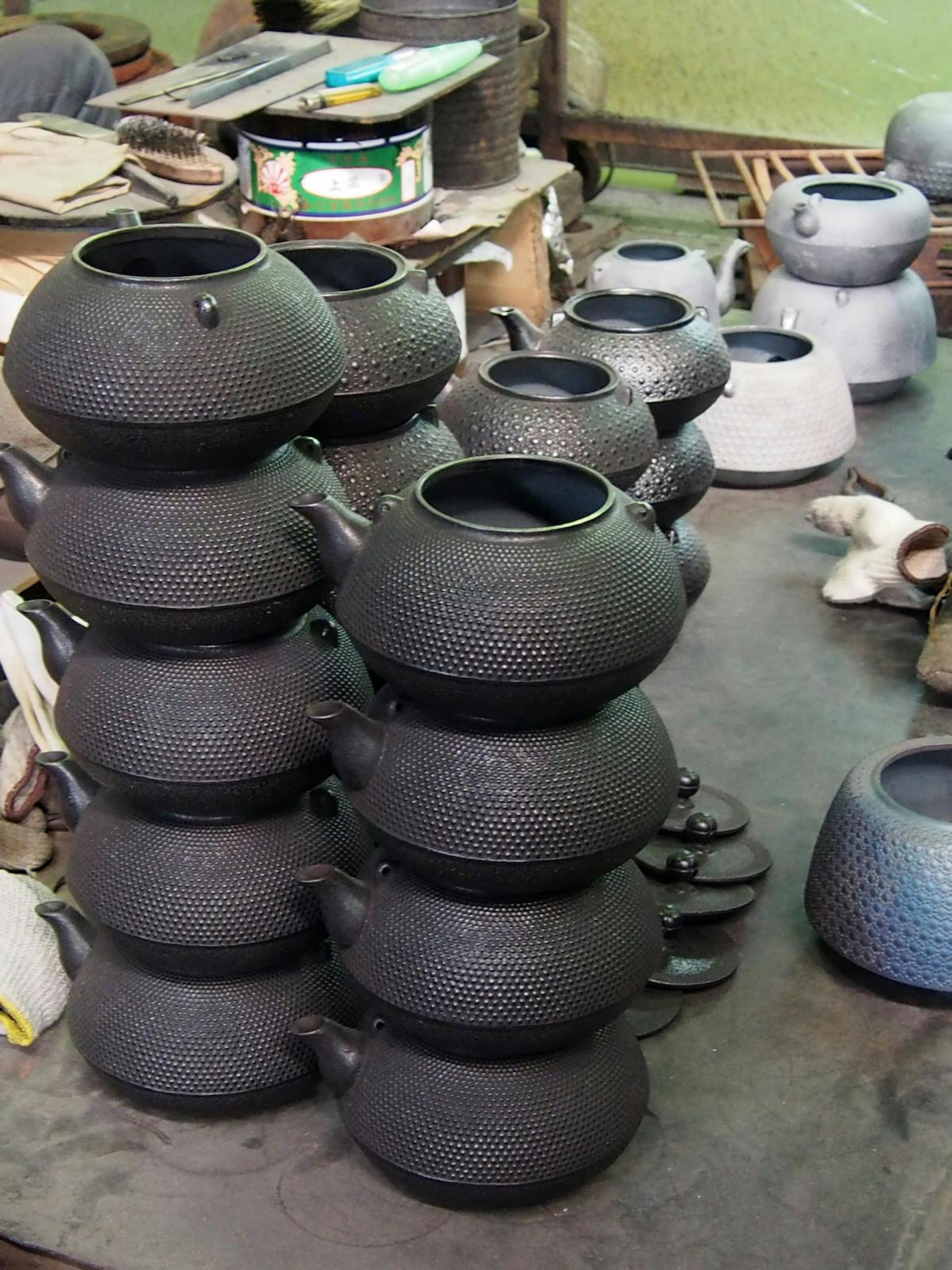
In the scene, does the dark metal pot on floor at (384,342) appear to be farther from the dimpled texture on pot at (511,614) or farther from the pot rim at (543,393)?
the dimpled texture on pot at (511,614)

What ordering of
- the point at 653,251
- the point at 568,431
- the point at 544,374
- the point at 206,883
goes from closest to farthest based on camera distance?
the point at 206,883
the point at 568,431
the point at 544,374
the point at 653,251

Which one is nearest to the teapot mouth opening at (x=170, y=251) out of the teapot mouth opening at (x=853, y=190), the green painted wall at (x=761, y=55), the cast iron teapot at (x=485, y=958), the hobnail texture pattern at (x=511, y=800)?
the hobnail texture pattern at (x=511, y=800)

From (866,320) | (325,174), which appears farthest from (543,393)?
(866,320)

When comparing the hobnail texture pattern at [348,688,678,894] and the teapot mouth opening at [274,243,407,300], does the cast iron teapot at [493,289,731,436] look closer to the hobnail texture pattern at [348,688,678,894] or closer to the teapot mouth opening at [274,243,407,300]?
the teapot mouth opening at [274,243,407,300]

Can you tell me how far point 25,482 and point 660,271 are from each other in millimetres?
1724

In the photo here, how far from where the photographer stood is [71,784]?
4.94ft

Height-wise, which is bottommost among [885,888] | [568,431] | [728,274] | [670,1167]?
[670,1167]

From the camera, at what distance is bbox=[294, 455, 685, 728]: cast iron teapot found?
1129 millimetres

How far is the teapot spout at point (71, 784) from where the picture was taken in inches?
59.1

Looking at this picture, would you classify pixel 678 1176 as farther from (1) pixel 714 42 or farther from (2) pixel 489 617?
(1) pixel 714 42

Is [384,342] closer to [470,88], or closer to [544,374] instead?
[544,374]

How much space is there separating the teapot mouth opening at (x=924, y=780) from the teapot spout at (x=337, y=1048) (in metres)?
0.66

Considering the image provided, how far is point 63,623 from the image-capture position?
144cm

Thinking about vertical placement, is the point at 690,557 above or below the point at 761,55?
below
